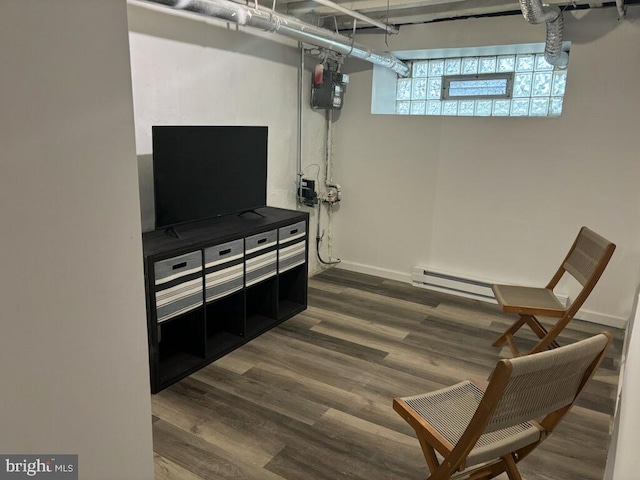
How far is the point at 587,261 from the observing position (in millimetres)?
3035

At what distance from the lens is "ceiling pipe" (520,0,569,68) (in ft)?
9.52

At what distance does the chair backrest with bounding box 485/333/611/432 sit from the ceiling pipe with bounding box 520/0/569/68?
85.7 inches

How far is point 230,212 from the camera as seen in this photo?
10.8 ft

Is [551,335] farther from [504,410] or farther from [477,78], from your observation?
[477,78]

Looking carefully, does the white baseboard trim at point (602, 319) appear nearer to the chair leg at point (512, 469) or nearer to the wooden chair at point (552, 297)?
the wooden chair at point (552, 297)

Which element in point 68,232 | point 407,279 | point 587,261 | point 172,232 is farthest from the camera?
point 407,279

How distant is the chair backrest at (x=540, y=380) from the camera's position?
4.59 feet

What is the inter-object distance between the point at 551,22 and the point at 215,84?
232cm

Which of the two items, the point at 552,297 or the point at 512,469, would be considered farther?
the point at 552,297

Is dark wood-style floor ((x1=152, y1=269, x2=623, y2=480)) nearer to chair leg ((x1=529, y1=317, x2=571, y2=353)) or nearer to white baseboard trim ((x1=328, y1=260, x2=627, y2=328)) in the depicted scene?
white baseboard trim ((x1=328, y1=260, x2=627, y2=328))

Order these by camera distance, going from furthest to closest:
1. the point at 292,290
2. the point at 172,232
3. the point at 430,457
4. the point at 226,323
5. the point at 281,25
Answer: the point at 292,290
the point at 226,323
the point at 281,25
the point at 172,232
the point at 430,457

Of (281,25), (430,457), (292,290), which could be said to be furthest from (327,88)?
(430,457)

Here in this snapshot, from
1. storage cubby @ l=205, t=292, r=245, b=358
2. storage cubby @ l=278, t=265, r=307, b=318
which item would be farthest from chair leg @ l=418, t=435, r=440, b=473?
storage cubby @ l=278, t=265, r=307, b=318

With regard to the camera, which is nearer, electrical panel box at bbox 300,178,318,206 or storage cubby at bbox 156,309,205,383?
storage cubby at bbox 156,309,205,383
